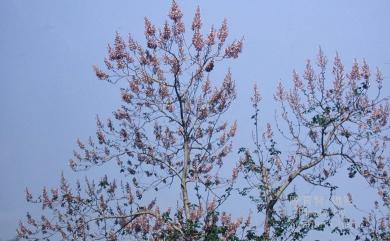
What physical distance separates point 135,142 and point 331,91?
19.8 feet

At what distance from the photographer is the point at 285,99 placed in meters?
10.9

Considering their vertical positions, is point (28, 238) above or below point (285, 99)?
below

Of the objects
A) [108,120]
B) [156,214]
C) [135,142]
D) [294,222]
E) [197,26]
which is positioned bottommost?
[294,222]

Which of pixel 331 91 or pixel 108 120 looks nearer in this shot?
pixel 331 91

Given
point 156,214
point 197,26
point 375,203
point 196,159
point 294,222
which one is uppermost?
point 197,26

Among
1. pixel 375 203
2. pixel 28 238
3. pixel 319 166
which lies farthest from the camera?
pixel 375 203

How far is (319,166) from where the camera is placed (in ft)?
32.2

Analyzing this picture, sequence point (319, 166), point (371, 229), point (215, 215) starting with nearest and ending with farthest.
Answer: point (215, 215)
point (319, 166)
point (371, 229)

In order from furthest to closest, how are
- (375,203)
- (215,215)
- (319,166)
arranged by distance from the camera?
1. (375,203)
2. (319,166)
3. (215,215)

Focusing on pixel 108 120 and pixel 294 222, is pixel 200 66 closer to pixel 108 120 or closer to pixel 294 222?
pixel 108 120

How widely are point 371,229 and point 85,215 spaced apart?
972 cm

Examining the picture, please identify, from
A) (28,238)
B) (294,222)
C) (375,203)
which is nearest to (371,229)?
(375,203)

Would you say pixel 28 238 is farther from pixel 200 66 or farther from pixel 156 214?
pixel 200 66

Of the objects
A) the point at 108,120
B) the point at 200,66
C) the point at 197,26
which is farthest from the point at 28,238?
the point at 197,26
